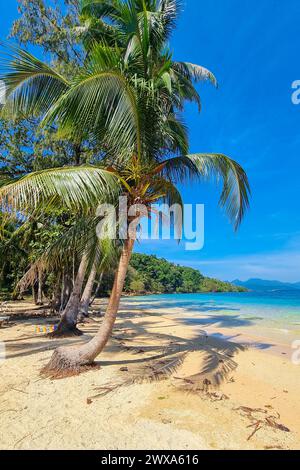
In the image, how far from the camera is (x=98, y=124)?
16.6 feet

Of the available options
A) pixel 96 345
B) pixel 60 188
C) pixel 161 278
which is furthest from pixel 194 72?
pixel 161 278

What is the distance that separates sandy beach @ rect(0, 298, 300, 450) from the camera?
304 centimetres

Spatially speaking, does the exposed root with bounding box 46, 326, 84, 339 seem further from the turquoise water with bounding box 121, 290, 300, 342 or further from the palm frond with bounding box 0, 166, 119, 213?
the turquoise water with bounding box 121, 290, 300, 342

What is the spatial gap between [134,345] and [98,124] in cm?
556

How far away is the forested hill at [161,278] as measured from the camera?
53125 mm

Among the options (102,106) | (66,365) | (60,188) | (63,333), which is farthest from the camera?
(63,333)

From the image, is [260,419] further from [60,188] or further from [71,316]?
[71,316]

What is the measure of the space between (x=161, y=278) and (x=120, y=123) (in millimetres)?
57446

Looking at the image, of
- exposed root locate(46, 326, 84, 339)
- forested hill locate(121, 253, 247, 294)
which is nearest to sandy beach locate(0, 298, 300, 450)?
exposed root locate(46, 326, 84, 339)

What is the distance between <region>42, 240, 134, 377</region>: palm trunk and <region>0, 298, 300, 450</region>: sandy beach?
0.80 ft

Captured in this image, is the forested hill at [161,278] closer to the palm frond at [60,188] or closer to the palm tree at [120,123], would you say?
the palm tree at [120,123]

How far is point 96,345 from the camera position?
504cm

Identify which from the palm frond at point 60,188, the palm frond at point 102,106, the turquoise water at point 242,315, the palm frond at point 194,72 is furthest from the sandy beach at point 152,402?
the palm frond at point 194,72

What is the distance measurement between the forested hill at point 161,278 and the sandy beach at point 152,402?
40.1m
